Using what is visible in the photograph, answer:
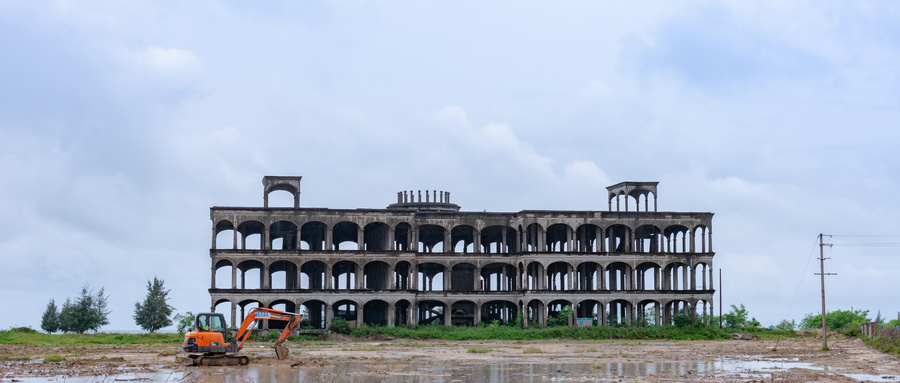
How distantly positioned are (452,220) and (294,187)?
13.3m

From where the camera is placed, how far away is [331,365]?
129 feet

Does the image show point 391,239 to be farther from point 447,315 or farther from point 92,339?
point 92,339

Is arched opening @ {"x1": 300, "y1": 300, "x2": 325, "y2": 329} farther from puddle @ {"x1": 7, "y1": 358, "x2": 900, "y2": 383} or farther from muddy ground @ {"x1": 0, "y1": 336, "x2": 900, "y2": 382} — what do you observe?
puddle @ {"x1": 7, "y1": 358, "x2": 900, "y2": 383}

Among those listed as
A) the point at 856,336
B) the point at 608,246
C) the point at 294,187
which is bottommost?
the point at 856,336

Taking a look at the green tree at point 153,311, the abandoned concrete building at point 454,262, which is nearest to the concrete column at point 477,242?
the abandoned concrete building at point 454,262

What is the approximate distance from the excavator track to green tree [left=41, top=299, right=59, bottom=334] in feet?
199

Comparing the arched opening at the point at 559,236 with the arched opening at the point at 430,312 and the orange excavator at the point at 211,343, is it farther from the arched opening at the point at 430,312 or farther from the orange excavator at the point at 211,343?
the orange excavator at the point at 211,343

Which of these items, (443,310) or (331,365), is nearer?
(331,365)

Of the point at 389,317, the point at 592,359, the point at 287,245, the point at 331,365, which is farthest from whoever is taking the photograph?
the point at 287,245

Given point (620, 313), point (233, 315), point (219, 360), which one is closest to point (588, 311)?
point (620, 313)

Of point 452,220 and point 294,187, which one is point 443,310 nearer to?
point 452,220

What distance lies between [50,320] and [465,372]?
70.5 metres

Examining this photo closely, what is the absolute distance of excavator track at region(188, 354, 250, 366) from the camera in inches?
1516

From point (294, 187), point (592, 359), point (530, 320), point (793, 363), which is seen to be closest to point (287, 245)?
point (294, 187)
